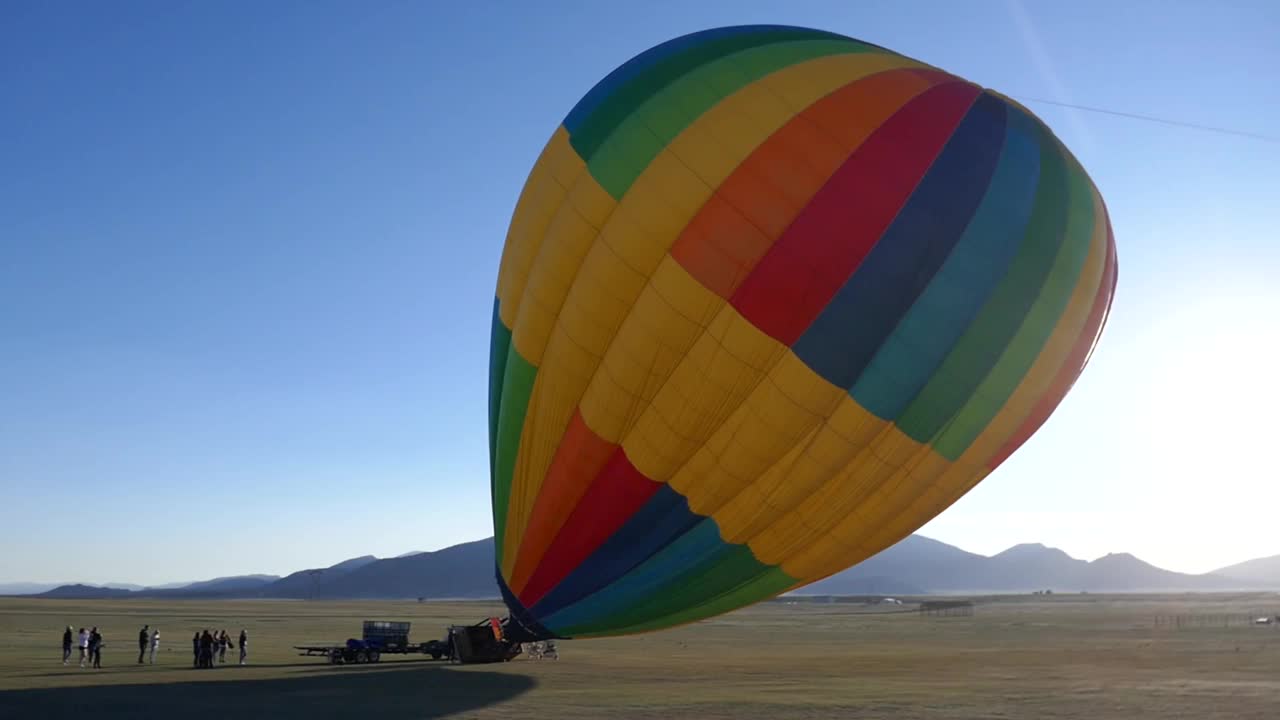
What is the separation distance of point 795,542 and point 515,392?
5963 millimetres

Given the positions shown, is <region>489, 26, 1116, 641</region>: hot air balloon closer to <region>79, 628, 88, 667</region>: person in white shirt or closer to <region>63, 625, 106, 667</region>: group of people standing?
<region>63, 625, 106, 667</region>: group of people standing

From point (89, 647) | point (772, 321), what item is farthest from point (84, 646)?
point (772, 321)

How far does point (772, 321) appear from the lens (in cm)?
1714

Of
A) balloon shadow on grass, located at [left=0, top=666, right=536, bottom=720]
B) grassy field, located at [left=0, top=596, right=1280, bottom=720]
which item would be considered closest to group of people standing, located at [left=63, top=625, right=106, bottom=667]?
grassy field, located at [left=0, top=596, right=1280, bottom=720]

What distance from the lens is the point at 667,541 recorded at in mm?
18219

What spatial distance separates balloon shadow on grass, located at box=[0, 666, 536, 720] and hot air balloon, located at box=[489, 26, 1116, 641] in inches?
112

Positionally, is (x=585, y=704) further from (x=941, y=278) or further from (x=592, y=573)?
(x=941, y=278)

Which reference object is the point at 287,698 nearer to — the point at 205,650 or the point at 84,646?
the point at 205,650

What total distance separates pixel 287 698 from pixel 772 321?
1234 centimetres

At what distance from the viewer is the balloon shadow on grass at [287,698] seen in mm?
18391

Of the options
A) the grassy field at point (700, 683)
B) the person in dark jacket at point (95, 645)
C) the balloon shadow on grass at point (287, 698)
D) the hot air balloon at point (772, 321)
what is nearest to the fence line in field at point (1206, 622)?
the grassy field at point (700, 683)

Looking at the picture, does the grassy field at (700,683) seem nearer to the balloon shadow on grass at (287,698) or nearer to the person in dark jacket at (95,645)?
the balloon shadow on grass at (287,698)

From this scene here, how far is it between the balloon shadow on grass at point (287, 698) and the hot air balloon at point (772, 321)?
2.83 metres

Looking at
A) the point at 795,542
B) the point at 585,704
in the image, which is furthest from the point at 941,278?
the point at 585,704
